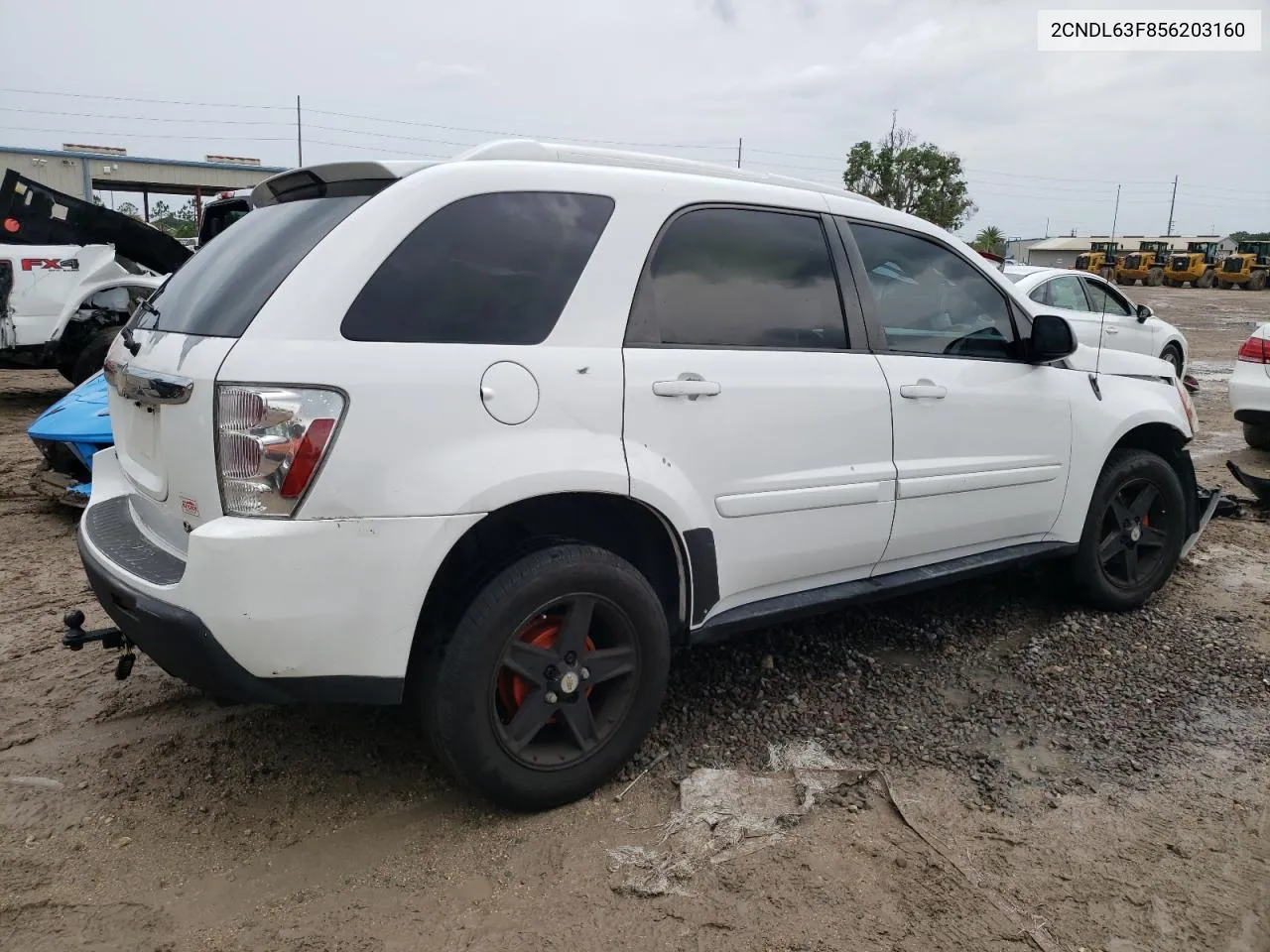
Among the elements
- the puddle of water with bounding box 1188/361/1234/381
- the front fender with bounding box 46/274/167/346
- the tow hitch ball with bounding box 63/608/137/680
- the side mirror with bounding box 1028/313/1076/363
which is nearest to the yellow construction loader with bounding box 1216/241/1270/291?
the puddle of water with bounding box 1188/361/1234/381

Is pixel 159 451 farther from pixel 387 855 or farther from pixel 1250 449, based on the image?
pixel 1250 449

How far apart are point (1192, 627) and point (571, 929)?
11.1 ft

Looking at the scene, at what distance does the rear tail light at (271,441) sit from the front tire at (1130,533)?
11.2ft

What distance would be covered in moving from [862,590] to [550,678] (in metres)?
1.30

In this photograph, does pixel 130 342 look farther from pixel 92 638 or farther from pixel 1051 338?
pixel 1051 338

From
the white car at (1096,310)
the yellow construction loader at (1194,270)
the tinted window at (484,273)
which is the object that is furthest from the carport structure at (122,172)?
the yellow construction loader at (1194,270)

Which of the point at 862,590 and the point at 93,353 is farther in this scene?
the point at 93,353

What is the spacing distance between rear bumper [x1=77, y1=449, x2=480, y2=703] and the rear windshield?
56 centimetres

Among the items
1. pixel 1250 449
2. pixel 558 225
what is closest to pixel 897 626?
pixel 558 225

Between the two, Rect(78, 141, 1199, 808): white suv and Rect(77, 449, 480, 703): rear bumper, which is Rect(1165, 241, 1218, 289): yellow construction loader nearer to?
Rect(78, 141, 1199, 808): white suv

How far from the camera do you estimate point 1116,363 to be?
4.23 meters

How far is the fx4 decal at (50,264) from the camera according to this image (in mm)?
9383

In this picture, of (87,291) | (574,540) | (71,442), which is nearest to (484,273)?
(574,540)

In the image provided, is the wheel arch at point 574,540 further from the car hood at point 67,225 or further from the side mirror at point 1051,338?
the car hood at point 67,225
